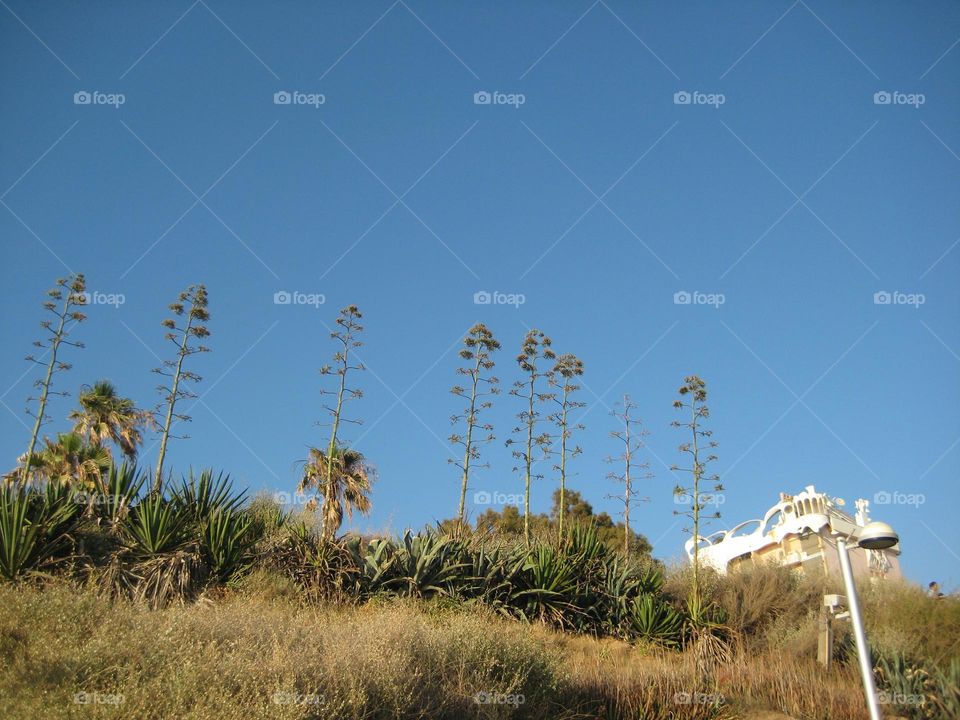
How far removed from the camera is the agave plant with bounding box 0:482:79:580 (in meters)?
11.6

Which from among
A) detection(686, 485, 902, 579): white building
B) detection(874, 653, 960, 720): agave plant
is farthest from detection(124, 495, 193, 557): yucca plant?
detection(686, 485, 902, 579): white building

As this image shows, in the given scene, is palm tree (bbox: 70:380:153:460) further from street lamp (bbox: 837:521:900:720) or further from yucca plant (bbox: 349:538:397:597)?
street lamp (bbox: 837:521:900:720)

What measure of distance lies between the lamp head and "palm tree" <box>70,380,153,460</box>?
24.8m

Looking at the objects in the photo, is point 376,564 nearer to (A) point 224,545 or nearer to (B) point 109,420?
(A) point 224,545

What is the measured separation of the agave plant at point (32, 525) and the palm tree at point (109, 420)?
1596cm

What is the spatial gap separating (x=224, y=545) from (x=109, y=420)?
17725 millimetres

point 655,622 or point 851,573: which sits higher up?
point 851,573

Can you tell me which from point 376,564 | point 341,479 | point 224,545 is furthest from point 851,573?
point 341,479

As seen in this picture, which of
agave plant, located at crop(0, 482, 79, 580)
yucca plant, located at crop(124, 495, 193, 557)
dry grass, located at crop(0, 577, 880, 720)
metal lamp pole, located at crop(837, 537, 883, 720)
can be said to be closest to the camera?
dry grass, located at crop(0, 577, 880, 720)

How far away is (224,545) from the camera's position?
1354cm

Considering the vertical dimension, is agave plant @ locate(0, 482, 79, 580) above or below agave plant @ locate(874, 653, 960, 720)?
above

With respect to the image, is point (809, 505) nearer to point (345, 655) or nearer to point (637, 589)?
point (637, 589)

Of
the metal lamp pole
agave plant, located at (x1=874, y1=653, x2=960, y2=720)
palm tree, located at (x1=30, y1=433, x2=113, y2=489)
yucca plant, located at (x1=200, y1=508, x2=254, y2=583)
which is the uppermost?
palm tree, located at (x1=30, y1=433, x2=113, y2=489)

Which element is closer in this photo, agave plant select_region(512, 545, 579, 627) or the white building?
agave plant select_region(512, 545, 579, 627)
